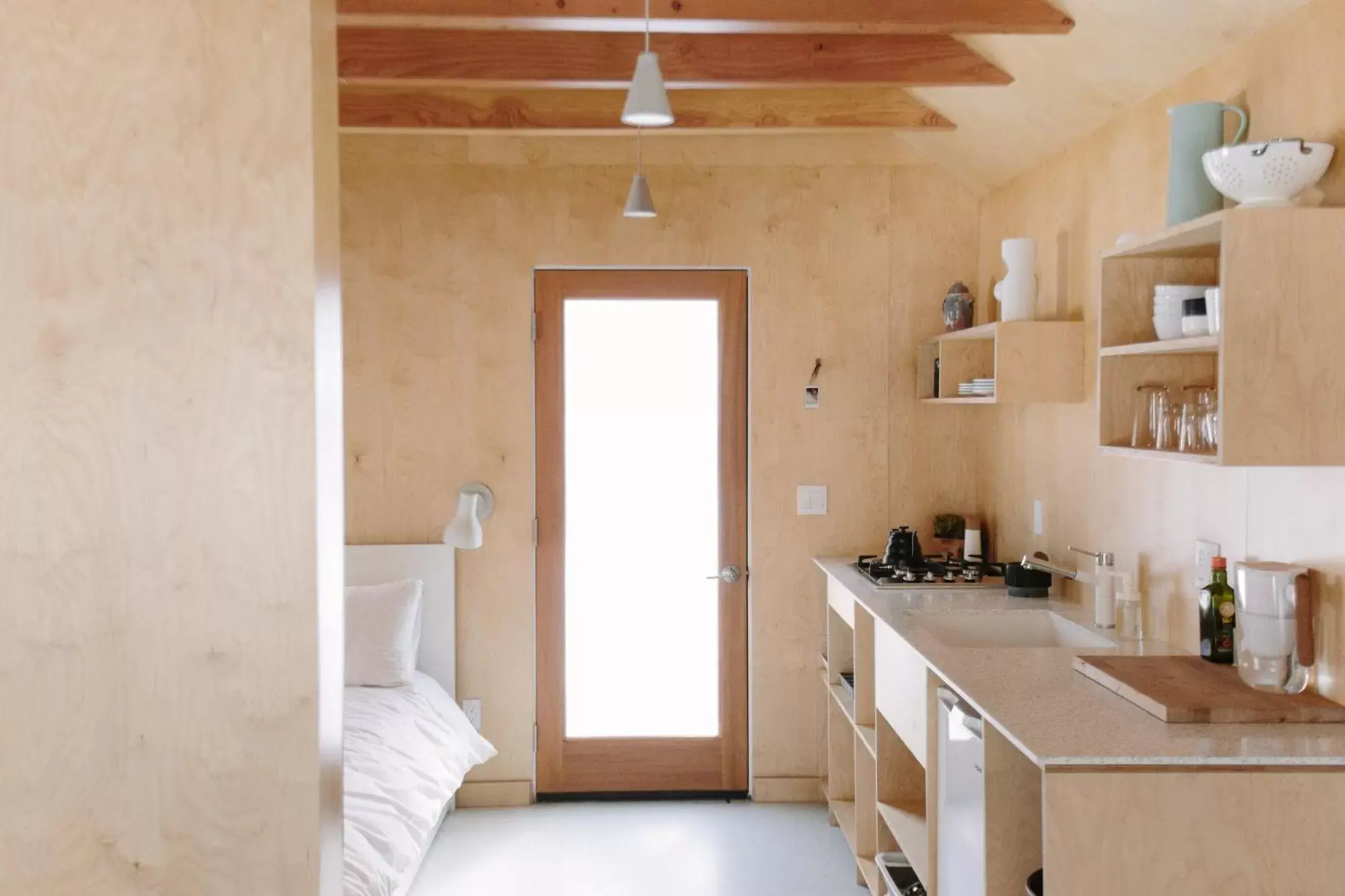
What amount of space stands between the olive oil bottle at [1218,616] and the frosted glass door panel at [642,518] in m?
2.35

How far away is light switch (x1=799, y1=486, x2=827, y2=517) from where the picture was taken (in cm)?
465

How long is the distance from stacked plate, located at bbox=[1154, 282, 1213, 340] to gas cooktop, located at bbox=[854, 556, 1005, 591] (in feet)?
5.15

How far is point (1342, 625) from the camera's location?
2.23 metres

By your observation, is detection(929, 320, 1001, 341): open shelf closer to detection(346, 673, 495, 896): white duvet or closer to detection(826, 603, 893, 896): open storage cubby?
detection(826, 603, 893, 896): open storage cubby

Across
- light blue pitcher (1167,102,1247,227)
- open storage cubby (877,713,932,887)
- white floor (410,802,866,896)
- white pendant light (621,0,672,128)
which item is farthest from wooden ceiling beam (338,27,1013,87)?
white floor (410,802,866,896)

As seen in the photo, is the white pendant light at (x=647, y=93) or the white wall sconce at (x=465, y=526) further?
the white wall sconce at (x=465, y=526)

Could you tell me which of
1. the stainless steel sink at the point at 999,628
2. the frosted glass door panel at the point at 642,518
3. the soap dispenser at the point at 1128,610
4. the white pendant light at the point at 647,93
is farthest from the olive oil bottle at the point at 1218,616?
the frosted glass door panel at the point at 642,518

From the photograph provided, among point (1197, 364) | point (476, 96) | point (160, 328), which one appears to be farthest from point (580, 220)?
point (160, 328)

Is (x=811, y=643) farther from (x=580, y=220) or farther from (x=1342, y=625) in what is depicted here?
(x=1342, y=625)

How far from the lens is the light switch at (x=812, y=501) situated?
465 cm

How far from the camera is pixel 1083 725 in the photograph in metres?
2.20

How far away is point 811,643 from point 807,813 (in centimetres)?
70

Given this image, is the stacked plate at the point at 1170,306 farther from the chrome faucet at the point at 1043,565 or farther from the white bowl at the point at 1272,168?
the chrome faucet at the point at 1043,565

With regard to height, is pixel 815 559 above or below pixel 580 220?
below
